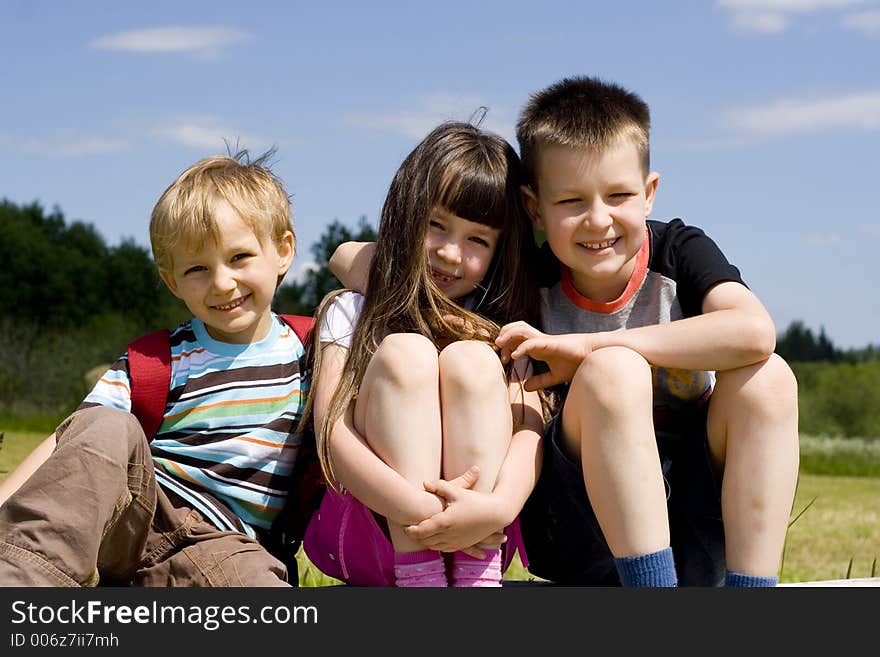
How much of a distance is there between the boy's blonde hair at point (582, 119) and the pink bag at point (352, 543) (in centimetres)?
89

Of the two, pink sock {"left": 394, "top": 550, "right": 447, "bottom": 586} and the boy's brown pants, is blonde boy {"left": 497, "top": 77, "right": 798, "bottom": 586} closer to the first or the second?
pink sock {"left": 394, "top": 550, "right": 447, "bottom": 586}

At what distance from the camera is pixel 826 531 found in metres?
6.96

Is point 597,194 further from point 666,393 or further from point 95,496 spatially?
point 95,496

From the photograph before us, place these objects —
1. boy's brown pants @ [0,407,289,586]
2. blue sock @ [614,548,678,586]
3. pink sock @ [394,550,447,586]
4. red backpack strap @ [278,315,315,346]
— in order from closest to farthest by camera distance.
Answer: boy's brown pants @ [0,407,289,586] < blue sock @ [614,548,678,586] < pink sock @ [394,550,447,586] < red backpack strap @ [278,315,315,346]

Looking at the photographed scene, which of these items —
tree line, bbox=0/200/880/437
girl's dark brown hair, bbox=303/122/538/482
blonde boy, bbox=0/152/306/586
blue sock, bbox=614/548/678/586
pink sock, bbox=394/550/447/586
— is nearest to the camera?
blue sock, bbox=614/548/678/586

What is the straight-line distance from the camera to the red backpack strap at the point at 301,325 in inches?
104

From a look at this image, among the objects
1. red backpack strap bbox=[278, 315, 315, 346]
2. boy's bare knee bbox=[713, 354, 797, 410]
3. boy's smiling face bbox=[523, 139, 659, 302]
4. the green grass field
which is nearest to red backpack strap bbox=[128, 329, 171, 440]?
red backpack strap bbox=[278, 315, 315, 346]

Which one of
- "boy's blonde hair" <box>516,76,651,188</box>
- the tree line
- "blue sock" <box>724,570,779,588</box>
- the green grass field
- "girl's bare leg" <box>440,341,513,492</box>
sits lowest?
the green grass field

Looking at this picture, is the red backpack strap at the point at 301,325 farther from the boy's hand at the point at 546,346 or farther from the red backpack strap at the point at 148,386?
the boy's hand at the point at 546,346

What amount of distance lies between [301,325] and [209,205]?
0.40 meters

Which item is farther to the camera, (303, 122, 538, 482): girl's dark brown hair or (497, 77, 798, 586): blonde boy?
(303, 122, 538, 482): girl's dark brown hair

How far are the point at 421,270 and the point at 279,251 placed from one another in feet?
1.40

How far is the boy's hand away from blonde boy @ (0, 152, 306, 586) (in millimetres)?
558

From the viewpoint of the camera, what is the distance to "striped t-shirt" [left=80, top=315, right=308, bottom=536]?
2432 millimetres
